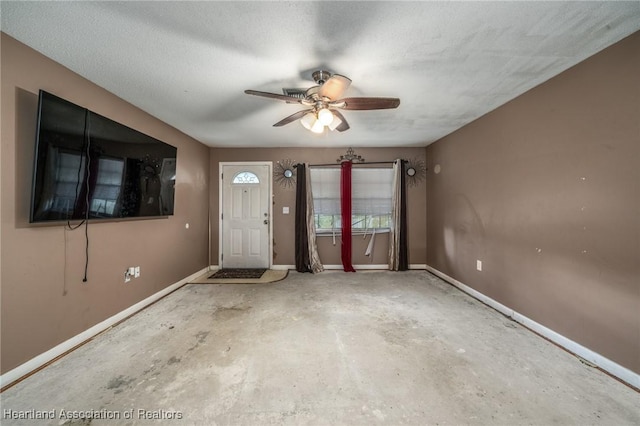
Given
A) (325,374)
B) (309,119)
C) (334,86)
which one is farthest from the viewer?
(309,119)

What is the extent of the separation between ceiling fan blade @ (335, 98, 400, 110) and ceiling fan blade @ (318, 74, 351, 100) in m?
0.13

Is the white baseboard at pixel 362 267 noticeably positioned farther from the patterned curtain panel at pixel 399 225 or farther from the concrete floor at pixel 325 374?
the concrete floor at pixel 325 374

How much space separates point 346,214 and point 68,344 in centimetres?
370

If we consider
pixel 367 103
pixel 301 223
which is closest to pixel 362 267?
pixel 301 223

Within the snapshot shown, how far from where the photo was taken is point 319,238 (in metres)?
4.51

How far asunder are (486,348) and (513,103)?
8.01 feet

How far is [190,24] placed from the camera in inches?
58.6

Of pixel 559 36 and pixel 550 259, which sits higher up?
pixel 559 36

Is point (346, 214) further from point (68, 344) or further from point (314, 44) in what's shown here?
point (68, 344)

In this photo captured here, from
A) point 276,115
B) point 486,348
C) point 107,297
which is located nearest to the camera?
point 486,348

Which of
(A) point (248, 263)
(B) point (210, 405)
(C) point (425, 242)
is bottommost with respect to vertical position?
(B) point (210, 405)

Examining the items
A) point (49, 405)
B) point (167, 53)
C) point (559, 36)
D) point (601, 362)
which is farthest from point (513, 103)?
point (49, 405)

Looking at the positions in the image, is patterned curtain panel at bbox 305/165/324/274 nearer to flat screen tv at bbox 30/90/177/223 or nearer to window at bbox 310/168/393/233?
window at bbox 310/168/393/233

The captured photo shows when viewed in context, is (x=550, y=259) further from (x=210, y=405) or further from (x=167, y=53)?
(x=167, y=53)
